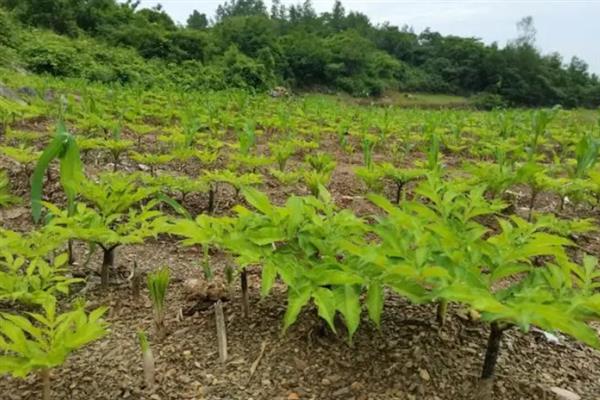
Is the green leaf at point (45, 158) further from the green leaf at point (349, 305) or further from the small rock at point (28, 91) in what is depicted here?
the small rock at point (28, 91)

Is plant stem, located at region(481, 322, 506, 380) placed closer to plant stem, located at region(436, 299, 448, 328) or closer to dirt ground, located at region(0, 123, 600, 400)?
dirt ground, located at region(0, 123, 600, 400)

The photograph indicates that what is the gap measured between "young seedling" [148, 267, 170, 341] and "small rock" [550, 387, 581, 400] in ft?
4.55

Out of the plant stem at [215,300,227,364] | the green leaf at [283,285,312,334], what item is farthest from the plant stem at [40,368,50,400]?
the green leaf at [283,285,312,334]

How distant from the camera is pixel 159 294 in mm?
1818

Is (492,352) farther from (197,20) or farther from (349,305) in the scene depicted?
(197,20)

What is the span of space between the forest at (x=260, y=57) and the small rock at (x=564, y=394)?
17.2 m

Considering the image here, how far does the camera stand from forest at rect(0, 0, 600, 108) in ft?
66.0

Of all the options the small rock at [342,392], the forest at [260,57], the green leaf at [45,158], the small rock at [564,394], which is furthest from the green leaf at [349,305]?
the forest at [260,57]

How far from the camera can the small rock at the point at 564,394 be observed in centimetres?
166

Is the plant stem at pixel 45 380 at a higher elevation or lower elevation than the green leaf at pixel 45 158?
lower

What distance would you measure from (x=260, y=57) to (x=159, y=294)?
105 ft

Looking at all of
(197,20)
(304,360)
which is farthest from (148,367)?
(197,20)

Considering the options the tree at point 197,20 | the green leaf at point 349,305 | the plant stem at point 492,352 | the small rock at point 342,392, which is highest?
the tree at point 197,20

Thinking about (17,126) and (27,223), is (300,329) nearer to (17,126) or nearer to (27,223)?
(27,223)
